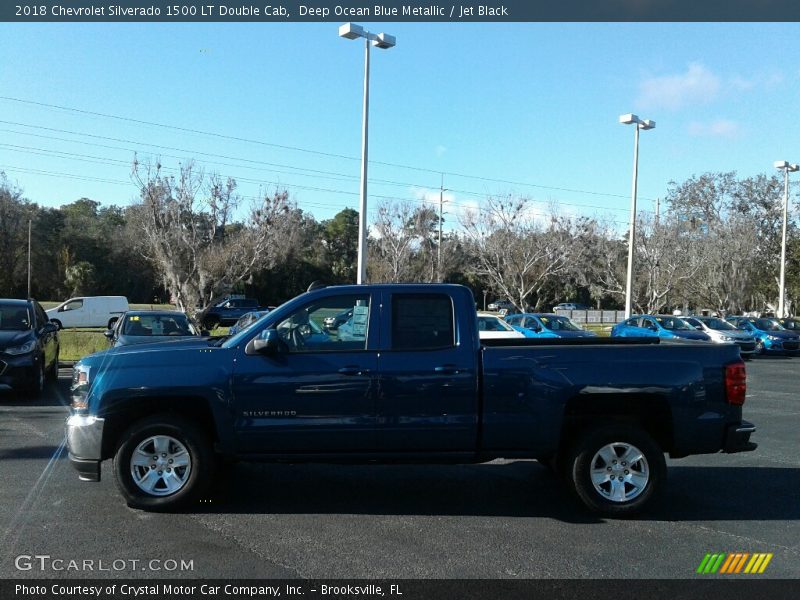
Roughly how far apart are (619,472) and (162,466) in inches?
155

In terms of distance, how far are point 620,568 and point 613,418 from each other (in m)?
1.71

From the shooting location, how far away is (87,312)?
121ft

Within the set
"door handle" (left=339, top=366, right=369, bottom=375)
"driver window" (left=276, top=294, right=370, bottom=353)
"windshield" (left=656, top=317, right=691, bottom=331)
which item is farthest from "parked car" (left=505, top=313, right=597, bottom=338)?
"door handle" (left=339, top=366, right=369, bottom=375)

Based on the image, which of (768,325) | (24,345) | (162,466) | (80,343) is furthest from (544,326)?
(162,466)

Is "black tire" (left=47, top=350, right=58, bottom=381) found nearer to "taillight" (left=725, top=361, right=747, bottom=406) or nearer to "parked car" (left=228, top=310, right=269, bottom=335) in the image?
"parked car" (left=228, top=310, right=269, bottom=335)

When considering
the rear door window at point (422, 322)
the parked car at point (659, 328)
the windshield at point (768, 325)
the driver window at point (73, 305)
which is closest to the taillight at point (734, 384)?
the rear door window at point (422, 322)

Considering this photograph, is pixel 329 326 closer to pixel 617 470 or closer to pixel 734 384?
pixel 617 470

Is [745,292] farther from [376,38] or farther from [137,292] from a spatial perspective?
[137,292]

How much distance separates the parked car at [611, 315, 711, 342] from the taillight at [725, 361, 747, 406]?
21.8 meters

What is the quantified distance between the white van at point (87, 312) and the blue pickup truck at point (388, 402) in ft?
106

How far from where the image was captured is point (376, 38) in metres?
20.7

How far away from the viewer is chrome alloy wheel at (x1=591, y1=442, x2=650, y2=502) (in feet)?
20.8

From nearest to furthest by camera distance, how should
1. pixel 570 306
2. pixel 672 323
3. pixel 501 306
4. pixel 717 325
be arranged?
pixel 672 323
pixel 717 325
pixel 501 306
pixel 570 306
